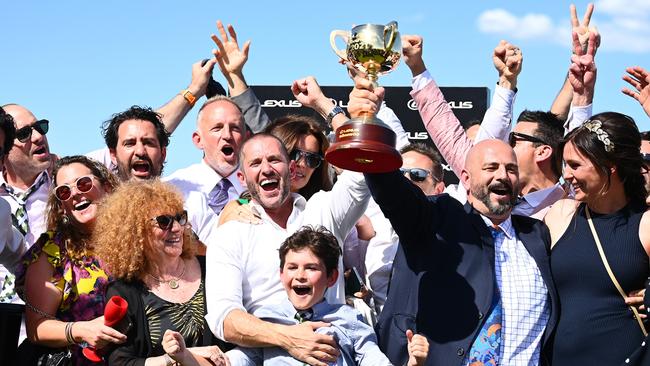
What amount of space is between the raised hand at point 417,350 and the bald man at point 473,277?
256mm

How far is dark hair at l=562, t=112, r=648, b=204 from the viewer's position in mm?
5430

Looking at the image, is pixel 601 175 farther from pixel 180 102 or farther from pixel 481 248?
pixel 180 102

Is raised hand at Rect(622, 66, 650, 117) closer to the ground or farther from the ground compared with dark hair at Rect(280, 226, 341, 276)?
farther from the ground

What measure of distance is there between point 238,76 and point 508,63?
2.17 m

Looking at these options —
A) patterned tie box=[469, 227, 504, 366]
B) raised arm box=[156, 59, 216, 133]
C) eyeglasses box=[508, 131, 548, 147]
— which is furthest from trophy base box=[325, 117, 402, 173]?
raised arm box=[156, 59, 216, 133]


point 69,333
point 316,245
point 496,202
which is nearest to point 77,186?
point 69,333

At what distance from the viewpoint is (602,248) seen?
5.39 meters

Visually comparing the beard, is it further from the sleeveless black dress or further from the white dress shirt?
the white dress shirt

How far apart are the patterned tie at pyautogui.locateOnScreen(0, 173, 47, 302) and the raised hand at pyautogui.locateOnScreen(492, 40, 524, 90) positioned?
3.33 m

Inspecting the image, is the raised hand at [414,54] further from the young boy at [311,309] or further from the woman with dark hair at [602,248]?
the young boy at [311,309]

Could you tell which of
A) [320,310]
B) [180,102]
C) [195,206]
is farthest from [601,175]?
[180,102]

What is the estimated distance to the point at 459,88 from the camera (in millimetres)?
10633

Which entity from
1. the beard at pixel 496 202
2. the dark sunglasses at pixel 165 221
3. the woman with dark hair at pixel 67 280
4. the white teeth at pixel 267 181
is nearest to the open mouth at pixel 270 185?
the white teeth at pixel 267 181

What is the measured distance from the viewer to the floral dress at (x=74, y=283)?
5.66 meters
